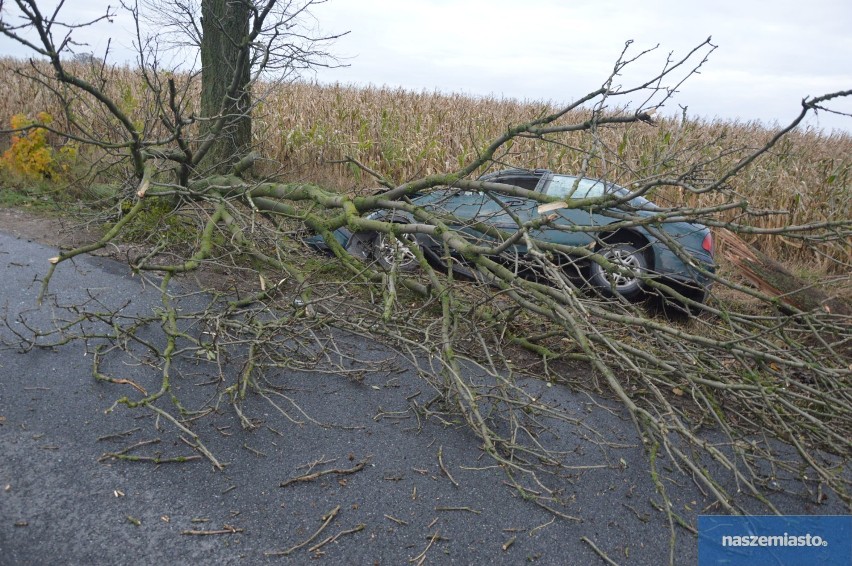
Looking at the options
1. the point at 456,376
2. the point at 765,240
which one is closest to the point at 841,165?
the point at 765,240

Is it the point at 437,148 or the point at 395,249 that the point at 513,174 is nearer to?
the point at 395,249

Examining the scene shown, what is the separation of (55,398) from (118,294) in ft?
6.19

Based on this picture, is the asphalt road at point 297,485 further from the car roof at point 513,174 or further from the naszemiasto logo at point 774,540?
the car roof at point 513,174

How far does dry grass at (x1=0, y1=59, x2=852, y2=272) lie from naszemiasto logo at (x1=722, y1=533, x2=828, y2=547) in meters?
6.02

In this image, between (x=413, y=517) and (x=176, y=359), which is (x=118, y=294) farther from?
(x=413, y=517)

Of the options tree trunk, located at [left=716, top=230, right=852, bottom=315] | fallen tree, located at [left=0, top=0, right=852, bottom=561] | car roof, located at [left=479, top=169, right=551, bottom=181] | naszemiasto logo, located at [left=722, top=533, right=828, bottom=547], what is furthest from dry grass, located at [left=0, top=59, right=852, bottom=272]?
naszemiasto logo, located at [left=722, top=533, right=828, bottom=547]

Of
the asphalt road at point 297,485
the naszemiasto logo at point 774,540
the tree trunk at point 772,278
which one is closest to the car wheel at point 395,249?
the asphalt road at point 297,485

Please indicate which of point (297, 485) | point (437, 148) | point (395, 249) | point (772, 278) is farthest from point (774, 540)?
point (437, 148)

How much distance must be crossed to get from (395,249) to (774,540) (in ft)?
10.8

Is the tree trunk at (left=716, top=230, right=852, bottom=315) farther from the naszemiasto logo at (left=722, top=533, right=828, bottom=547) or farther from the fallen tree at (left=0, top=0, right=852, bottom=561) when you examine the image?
the naszemiasto logo at (left=722, top=533, right=828, bottom=547)

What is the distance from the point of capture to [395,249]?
17.8ft

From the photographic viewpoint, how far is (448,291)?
507cm

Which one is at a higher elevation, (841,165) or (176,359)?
(841,165)

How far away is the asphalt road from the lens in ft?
10.5
